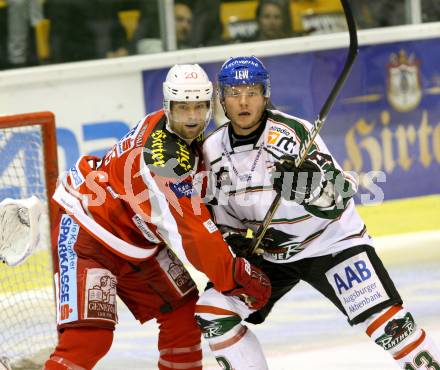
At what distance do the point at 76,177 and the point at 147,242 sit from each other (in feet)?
1.16

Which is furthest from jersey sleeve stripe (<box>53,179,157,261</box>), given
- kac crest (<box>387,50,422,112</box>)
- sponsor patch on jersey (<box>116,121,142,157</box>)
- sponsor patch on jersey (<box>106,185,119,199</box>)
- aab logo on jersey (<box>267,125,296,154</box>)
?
kac crest (<box>387,50,422,112</box>)

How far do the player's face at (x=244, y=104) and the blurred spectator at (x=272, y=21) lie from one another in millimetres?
3060

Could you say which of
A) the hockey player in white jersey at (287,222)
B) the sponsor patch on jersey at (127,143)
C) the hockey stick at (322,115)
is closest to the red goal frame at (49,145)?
the sponsor patch on jersey at (127,143)

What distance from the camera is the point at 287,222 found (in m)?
3.83

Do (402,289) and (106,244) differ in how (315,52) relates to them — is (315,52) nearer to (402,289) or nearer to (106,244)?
(402,289)

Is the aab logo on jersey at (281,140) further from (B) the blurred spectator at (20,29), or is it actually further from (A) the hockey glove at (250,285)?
(B) the blurred spectator at (20,29)

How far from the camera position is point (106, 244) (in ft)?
12.7

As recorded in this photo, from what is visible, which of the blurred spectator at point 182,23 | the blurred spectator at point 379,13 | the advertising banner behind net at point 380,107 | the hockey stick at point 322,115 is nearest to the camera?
the hockey stick at point 322,115

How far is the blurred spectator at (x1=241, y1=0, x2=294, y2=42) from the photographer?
6750 mm

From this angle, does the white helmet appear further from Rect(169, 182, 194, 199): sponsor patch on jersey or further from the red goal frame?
the red goal frame

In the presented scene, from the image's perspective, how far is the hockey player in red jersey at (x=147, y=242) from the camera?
3662mm

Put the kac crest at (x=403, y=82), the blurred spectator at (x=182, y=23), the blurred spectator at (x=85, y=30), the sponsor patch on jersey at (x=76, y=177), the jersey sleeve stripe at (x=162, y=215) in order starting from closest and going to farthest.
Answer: the jersey sleeve stripe at (x=162, y=215) → the sponsor patch on jersey at (x=76, y=177) → the blurred spectator at (x=85, y=30) → the blurred spectator at (x=182, y=23) → the kac crest at (x=403, y=82)

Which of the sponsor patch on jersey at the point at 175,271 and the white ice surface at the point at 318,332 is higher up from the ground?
the sponsor patch on jersey at the point at 175,271

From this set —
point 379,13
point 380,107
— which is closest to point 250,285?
point 380,107
